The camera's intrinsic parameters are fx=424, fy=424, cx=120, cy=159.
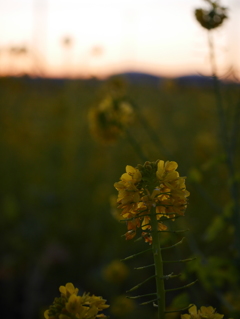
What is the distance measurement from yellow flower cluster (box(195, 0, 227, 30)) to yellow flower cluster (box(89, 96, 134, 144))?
3.10 feet

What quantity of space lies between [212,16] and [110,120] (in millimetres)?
1014

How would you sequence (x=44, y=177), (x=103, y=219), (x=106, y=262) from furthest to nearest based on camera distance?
(x=44, y=177), (x=103, y=219), (x=106, y=262)

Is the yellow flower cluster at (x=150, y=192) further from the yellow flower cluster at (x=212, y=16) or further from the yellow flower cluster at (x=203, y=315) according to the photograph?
the yellow flower cluster at (x=212, y=16)

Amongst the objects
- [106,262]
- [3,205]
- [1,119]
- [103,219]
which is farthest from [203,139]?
[1,119]

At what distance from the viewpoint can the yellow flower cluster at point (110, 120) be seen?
8.96 feet

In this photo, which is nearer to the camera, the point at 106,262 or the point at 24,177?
the point at 106,262

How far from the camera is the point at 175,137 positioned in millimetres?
6602

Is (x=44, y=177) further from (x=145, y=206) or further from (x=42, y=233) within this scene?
(x=145, y=206)

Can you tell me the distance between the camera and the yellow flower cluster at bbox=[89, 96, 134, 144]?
2730 millimetres

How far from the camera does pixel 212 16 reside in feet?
6.31

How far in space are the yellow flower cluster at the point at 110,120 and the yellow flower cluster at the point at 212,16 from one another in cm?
95

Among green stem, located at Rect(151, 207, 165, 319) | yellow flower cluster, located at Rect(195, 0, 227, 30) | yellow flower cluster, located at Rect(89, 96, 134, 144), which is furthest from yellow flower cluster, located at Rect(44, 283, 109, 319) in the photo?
yellow flower cluster, located at Rect(89, 96, 134, 144)

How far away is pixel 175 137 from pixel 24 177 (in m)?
2.55

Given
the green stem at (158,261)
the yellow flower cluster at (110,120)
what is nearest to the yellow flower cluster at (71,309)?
the green stem at (158,261)
